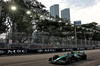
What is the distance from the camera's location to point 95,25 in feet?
188

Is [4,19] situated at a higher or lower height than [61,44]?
higher

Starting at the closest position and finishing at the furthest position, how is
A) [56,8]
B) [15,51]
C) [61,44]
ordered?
[15,51] < [61,44] < [56,8]

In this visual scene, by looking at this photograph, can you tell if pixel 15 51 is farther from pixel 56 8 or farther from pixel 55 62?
pixel 56 8

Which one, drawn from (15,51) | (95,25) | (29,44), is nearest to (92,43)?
(95,25)

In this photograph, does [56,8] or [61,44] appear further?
[56,8]

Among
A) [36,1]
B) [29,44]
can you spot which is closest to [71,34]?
[36,1]

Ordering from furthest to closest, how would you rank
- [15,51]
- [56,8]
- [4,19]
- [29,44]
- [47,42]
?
[56,8] < [4,19] < [47,42] < [29,44] < [15,51]

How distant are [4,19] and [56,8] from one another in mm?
43035

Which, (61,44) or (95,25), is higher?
(95,25)

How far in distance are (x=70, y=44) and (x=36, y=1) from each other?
17359 millimetres

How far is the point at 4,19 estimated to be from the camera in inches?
1197

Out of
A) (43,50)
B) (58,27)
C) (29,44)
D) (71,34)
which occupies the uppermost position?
(58,27)

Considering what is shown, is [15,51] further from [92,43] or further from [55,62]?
[92,43]

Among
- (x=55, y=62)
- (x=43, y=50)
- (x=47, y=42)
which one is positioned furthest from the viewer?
(x=47, y=42)
